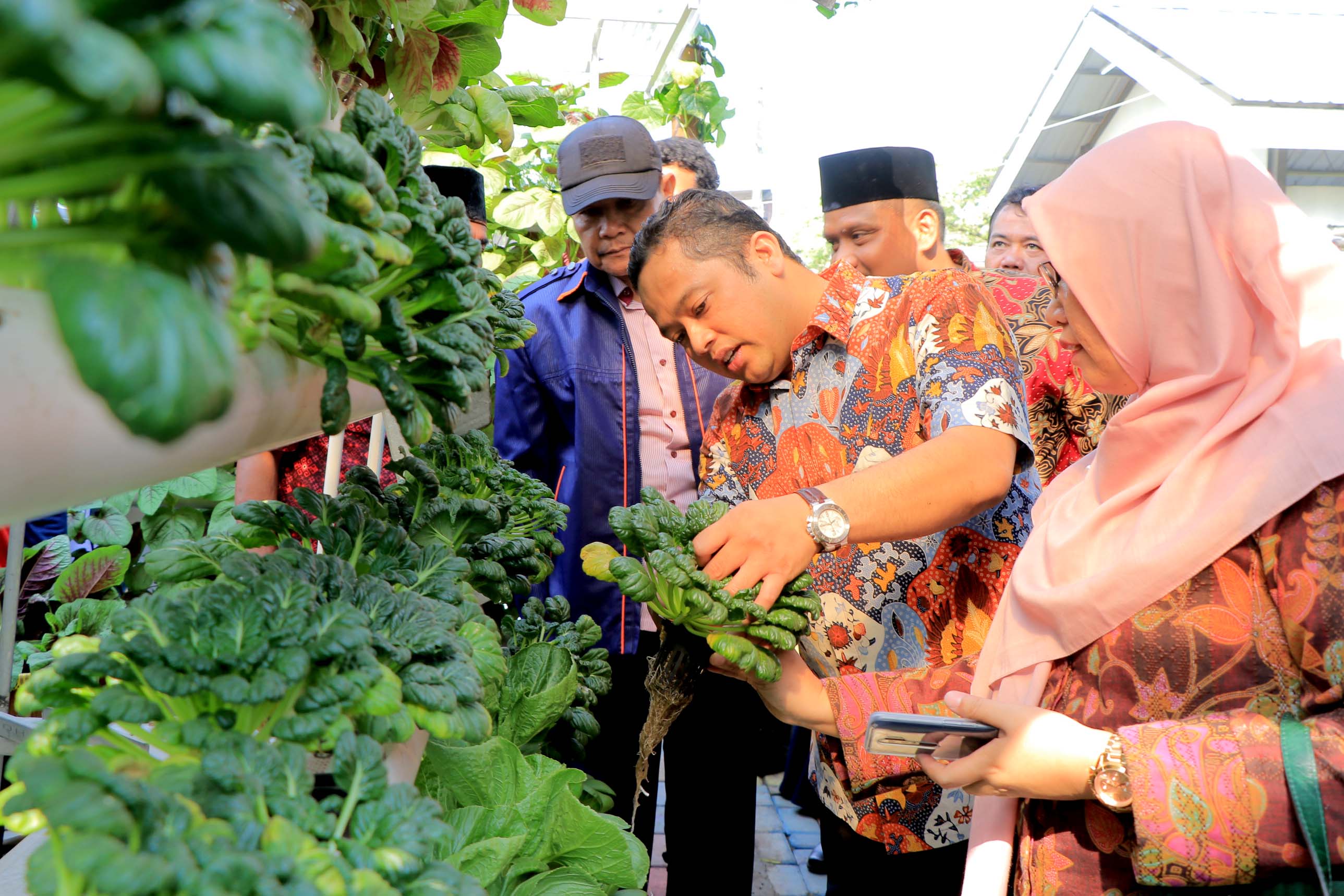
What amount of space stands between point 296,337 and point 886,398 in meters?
1.60

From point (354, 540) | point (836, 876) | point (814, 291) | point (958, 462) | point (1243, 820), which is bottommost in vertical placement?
point (836, 876)

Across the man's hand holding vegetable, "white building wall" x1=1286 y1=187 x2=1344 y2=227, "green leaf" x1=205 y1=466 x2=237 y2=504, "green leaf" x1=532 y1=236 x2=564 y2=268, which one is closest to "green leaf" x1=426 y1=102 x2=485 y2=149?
the man's hand holding vegetable

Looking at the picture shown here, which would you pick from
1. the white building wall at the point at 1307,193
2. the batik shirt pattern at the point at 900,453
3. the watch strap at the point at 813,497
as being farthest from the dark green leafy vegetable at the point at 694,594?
the white building wall at the point at 1307,193

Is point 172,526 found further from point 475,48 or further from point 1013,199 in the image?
point 1013,199

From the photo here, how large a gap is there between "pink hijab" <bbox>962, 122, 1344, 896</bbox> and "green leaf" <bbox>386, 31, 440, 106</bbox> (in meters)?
1.15

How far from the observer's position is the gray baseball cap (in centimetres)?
327

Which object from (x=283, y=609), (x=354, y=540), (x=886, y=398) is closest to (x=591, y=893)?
(x=354, y=540)

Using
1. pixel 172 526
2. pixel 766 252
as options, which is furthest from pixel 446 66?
pixel 172 526

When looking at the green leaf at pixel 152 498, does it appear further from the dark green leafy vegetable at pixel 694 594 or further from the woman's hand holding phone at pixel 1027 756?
the woman's hand holding phone at pixel 1027 756

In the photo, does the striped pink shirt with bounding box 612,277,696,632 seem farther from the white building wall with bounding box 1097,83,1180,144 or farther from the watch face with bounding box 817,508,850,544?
the white building wall with bounding box 1097,83,1180,144

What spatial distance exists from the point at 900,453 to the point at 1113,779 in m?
0.87

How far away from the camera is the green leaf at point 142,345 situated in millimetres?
501

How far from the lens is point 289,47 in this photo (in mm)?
556

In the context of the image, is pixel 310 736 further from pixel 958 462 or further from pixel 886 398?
pixel 886 398
